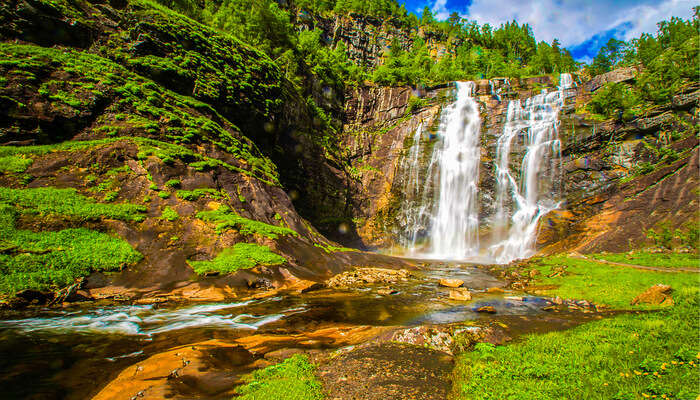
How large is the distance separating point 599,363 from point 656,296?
22.5 feet

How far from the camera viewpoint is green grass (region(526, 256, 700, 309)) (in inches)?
365

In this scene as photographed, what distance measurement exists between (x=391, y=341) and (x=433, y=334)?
0.97 m

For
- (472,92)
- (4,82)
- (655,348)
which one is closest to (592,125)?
(472,92)

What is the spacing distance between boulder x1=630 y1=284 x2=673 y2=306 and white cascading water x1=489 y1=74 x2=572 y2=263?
18397 millimetres

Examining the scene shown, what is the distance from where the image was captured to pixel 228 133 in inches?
820

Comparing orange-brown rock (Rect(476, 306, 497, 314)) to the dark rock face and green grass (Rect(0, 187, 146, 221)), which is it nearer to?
green grass (Rect(0, 187, 146, 221))

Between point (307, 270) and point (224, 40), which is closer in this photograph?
point (307, 270)

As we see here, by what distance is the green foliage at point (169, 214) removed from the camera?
12.1m

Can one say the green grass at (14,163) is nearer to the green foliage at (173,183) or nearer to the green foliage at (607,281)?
Result: the green foliage at (173,183)

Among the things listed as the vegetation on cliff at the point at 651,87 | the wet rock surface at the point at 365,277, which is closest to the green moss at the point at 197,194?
the wet rock surface at the point at 365,277

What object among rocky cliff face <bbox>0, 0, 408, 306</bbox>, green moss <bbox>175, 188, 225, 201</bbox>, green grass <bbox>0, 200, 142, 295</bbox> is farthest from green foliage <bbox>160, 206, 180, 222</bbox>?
green grass <bbox>0, 200, 142, 295</bbox>

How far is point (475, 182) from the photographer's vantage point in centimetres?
3353

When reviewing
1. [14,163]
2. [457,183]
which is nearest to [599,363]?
[14,163]

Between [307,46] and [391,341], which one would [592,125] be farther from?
[307,46]
